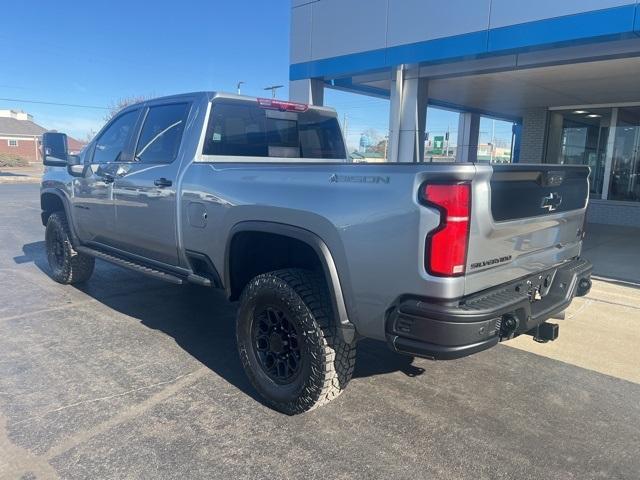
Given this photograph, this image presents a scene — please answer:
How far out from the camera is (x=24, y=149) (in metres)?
76.1

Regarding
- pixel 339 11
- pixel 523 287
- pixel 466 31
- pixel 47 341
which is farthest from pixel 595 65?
pixel 47 341

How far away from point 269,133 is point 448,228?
8.48 feet

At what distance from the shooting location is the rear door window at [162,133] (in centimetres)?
439

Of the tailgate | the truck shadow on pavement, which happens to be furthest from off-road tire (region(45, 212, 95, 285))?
the tailgate

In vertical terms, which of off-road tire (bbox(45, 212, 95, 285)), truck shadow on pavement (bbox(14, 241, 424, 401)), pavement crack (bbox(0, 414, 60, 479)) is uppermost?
off-road tire (bbox(45, 212, 95, 285))

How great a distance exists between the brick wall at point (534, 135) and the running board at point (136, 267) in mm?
12850

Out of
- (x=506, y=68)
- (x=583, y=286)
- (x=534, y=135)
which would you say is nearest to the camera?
(x=583, y=286)

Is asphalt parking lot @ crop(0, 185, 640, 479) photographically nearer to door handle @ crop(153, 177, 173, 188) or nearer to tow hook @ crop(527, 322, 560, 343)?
tow hook @ crop(527, 322, 560, 343)

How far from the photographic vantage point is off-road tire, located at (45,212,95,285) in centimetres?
594

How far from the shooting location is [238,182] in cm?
356

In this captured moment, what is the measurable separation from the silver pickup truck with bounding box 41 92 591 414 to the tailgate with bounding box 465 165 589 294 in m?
0.01

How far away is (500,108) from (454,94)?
10.9 feet

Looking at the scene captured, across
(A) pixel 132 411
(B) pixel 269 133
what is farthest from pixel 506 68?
(A) pixel 132 411

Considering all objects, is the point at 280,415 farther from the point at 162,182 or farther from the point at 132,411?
the point at 162,182
